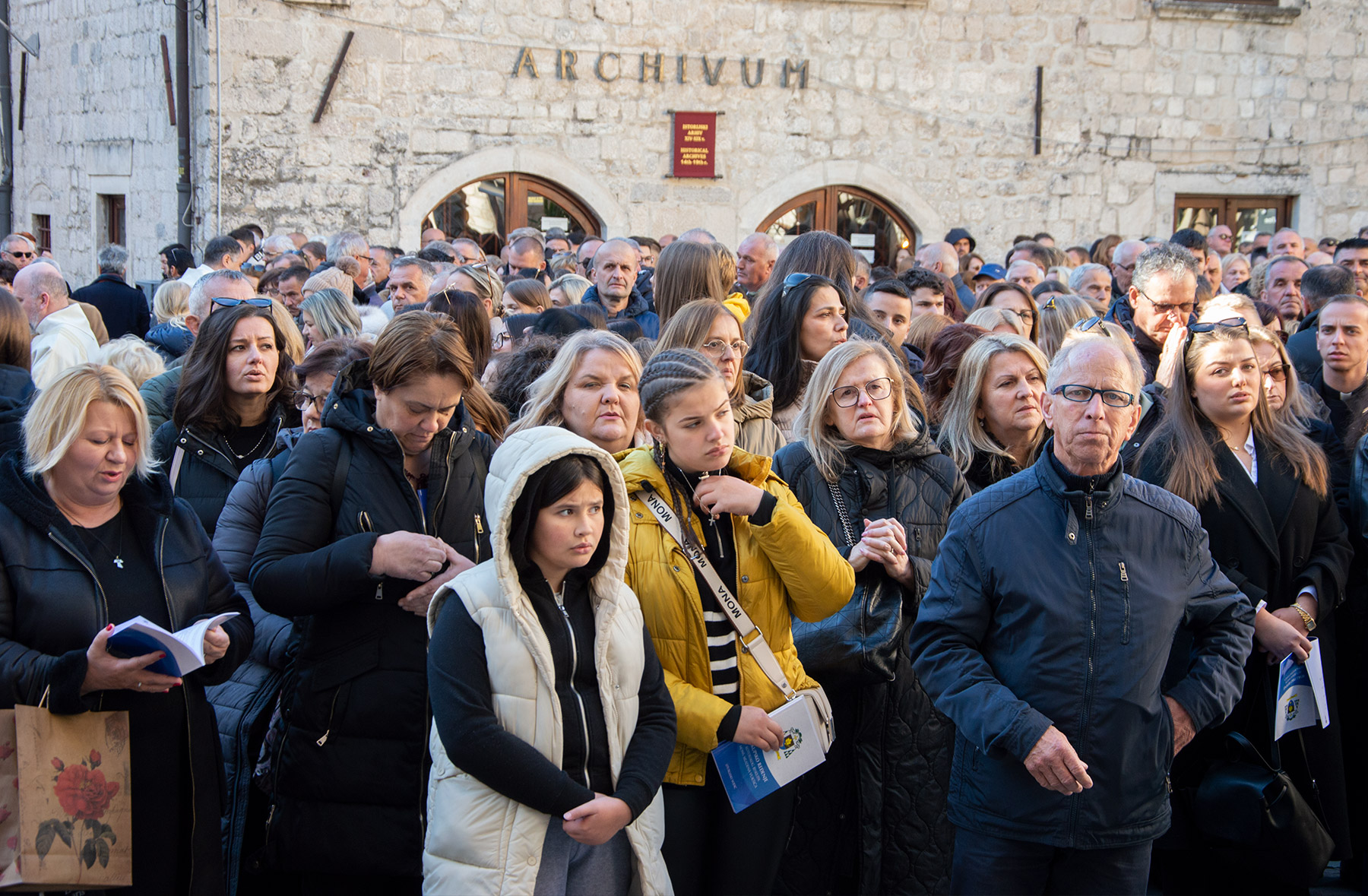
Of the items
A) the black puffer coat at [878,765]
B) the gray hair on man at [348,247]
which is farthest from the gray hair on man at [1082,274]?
the gray hair on man at [348,247]

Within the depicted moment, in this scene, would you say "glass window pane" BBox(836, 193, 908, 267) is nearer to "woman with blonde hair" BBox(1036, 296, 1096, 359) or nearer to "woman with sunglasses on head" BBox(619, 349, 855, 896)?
"woman with blonde hair" BBox(1036, 296, 1096, 359)

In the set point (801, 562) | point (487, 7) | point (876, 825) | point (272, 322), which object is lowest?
point (876, 825)

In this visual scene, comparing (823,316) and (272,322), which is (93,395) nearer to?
(272,322)

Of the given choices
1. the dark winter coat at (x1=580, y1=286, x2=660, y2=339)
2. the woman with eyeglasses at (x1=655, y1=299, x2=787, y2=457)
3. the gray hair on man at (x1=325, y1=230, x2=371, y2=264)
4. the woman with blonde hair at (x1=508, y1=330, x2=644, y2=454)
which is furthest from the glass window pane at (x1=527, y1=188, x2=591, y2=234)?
the woman with blonde hair at (x1=508, y1=330, x2=644, y2=454)

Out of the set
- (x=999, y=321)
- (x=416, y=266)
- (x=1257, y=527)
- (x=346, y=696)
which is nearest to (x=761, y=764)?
(x=346, y=696)

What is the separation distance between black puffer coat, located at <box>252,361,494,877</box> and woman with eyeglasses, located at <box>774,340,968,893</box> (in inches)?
42.9

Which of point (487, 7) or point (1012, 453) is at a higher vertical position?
point (487, 7)

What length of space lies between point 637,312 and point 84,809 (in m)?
4.68

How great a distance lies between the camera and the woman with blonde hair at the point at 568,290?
293 inches

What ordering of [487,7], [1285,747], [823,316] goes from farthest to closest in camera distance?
[487,7], [823,316], [1285,747]

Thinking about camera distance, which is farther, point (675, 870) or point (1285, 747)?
point (1285, 747)

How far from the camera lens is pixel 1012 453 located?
3951 millimetres

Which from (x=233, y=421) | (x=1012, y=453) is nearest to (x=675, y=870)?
(x=1012, y=453)

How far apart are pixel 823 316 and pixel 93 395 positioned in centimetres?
265
